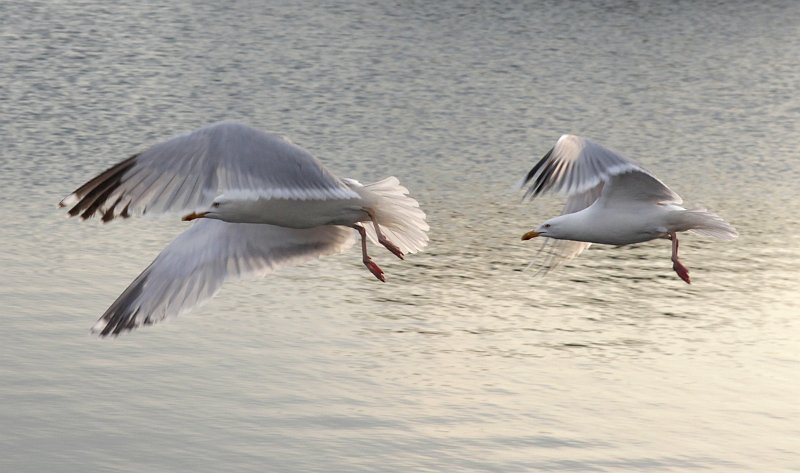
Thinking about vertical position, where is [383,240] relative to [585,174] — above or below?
below

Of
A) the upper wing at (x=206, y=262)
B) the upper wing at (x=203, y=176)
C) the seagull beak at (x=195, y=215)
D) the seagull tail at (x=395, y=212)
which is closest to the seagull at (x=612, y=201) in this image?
the seagull tail at (x=395, y=212)

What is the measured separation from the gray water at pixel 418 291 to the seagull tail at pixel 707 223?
6459 millimetres

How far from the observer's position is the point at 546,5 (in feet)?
144

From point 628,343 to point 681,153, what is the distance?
338 inches

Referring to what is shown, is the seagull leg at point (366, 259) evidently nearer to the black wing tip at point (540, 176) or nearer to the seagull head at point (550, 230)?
the black wing tip at point (540, 176)

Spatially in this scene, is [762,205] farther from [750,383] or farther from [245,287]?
[245,287]

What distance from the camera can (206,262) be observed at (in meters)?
11.7

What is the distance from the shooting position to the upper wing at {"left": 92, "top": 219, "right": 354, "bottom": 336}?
37.8 ft

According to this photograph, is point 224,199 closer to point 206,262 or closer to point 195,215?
point 195,215

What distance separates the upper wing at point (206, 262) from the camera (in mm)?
11516

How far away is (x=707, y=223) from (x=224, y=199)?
344cm

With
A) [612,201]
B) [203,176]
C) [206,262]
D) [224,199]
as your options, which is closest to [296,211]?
[224,199]

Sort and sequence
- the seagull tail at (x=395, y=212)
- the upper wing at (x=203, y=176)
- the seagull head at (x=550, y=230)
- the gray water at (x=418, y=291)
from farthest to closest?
1. the gray water at (x=418, y=291)
2. the seagull head at (x=550, y=230)
3. the seagull tail at (x=395, y=212)
4. the upper wing at (x=203, y=176)

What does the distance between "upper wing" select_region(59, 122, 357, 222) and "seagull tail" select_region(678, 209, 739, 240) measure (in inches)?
99.4
